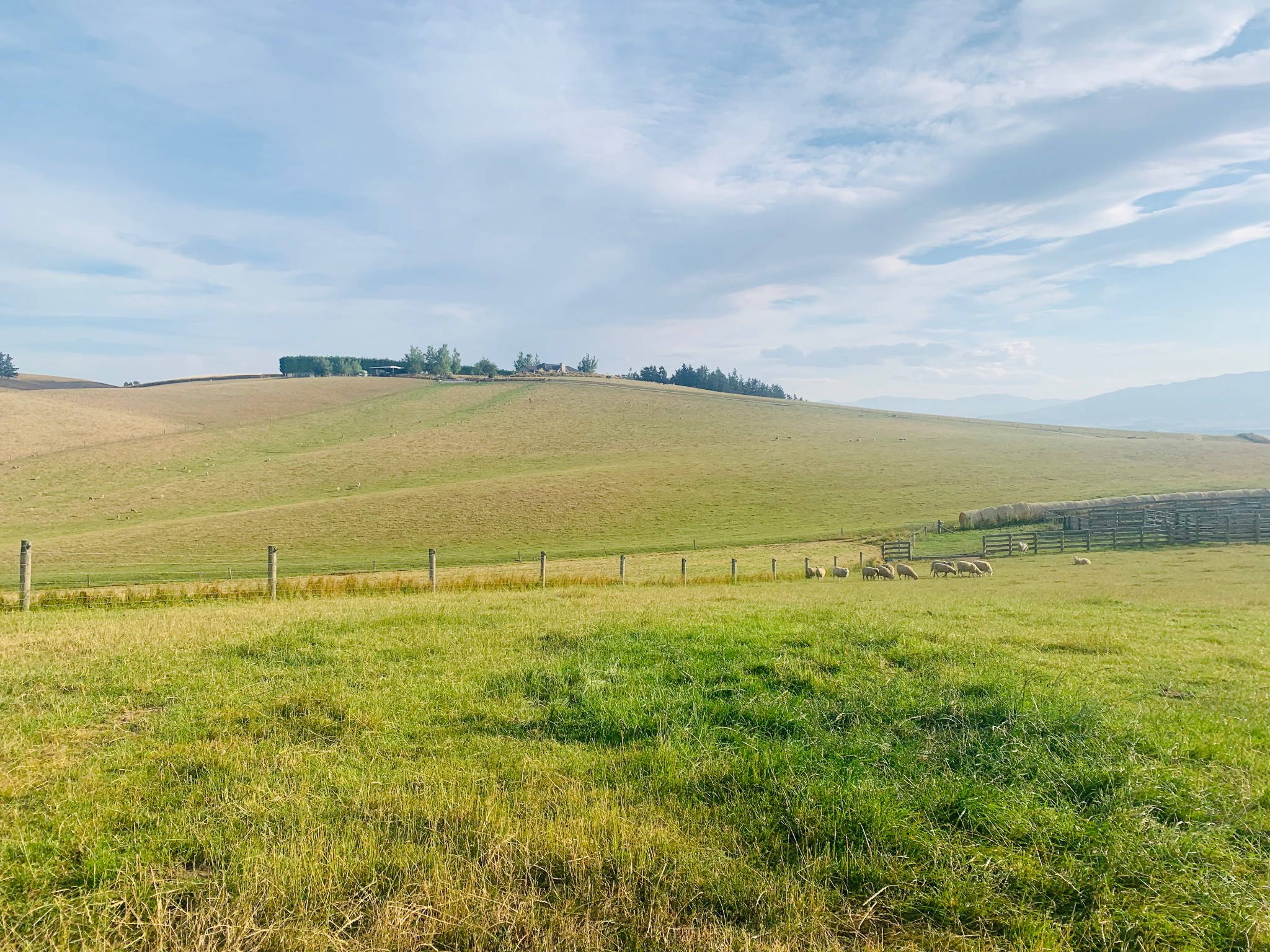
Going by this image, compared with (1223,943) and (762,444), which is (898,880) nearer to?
(1223,943)

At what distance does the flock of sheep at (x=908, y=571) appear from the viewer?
31359mm

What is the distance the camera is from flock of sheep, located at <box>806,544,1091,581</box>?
31.4 meters

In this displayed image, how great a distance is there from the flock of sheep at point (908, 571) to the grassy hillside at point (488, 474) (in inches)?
535

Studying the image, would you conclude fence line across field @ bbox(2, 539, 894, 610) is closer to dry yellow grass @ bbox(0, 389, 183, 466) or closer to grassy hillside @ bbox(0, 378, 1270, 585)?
grassy hillside @ bbox(0, 378, 1270, 585)

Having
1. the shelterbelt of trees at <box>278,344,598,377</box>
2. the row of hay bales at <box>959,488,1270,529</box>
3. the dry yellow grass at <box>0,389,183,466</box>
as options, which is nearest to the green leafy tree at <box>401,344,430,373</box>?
the shelterbelt of trees at <box>278,344,598,377</box>

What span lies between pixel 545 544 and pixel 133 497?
121 ft

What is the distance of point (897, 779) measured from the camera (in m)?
5.45

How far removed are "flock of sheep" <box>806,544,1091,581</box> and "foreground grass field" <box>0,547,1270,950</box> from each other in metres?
21.3

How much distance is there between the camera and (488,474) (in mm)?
69750

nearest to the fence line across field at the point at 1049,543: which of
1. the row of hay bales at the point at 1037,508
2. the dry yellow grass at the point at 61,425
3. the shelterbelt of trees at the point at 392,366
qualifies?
the row of hay bales at the point at 1037,508

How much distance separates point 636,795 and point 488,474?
66121 millimetres

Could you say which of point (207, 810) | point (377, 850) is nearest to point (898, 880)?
point (377, 850)

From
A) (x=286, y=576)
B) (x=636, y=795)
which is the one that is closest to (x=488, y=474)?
(x=286, y=576)

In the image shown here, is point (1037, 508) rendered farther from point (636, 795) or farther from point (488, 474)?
point (636, 795)
